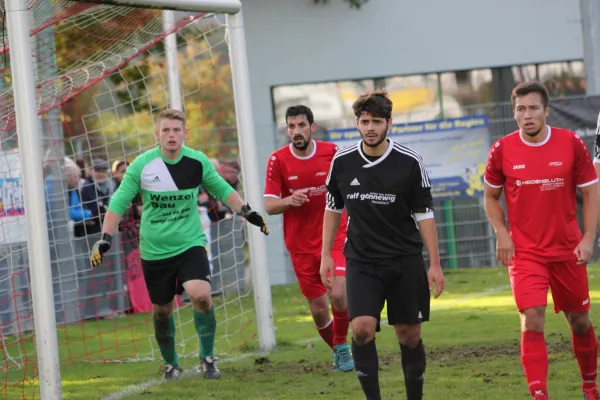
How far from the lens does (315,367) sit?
30.3ft

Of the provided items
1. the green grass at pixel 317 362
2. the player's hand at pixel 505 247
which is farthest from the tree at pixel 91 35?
the player's hand at pixel 505 247

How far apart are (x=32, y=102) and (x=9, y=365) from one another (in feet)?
12.1

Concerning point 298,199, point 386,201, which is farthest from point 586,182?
point 298,199

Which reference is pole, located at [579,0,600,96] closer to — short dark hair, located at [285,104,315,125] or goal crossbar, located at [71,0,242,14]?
goal crossbar, located at [71,0,242,14]

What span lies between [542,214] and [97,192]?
28.1 feet

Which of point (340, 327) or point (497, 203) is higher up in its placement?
point (497, 203)

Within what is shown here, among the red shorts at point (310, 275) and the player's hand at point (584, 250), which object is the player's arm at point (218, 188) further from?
the player's hand at point (584, 250)

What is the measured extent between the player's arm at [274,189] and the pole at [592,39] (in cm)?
982

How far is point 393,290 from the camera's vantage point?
667cm

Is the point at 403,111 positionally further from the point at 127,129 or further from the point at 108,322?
the point at 127,129

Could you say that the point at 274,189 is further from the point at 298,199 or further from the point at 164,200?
the point at 164,200

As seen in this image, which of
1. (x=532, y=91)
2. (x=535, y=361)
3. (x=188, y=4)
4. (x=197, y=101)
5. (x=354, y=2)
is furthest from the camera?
(x=197, y=101)

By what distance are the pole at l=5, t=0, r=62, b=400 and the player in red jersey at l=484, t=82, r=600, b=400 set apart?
3.24 m

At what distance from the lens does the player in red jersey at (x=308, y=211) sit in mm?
8922
